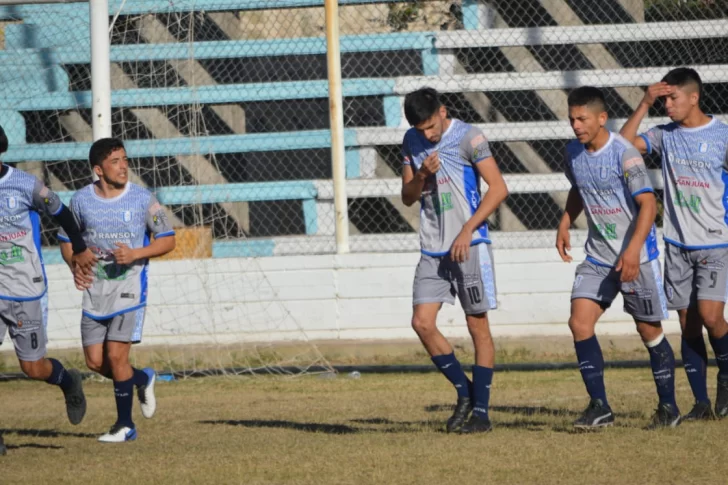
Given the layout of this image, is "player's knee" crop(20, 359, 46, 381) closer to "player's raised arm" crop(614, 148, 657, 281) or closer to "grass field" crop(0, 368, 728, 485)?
"grass field" crop(0, 368, 728, 485)

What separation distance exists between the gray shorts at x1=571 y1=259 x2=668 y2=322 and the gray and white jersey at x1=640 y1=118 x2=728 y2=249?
0.44 meters

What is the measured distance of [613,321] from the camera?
12.3 m

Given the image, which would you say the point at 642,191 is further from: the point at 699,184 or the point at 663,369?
the point at 663,369

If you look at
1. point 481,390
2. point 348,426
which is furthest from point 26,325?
point 481,390

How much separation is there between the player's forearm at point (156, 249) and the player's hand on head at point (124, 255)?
32 millimetres

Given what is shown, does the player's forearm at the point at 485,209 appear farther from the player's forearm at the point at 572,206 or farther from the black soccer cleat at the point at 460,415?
the black soccer cleat at the point at 460,415

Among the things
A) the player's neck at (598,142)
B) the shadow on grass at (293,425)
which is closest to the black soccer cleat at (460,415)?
the shadow on grass at (293,425)

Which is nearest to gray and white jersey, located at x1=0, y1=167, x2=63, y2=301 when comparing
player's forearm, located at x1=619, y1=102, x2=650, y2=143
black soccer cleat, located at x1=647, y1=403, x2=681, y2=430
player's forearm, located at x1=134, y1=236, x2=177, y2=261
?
player's forearm, located at x1=134, y1=236, x2=177, y2=261

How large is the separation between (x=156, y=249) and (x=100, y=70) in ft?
14.6

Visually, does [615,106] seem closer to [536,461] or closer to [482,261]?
[482,261]

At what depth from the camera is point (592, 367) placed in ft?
23.9

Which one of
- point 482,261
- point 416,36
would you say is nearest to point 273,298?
point 416,36

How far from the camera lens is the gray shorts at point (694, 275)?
7574mm

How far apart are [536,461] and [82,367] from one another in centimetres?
739
